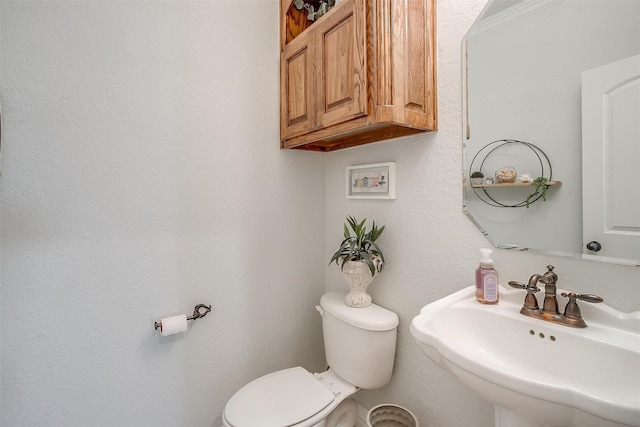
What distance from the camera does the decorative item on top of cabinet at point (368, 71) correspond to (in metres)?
1.05

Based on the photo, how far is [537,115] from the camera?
0.94 metres

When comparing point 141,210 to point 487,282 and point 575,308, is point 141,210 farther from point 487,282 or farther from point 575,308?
point 575,308

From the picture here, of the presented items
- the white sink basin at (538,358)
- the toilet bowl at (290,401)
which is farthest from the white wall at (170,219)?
the toilet bowl at (290,401)

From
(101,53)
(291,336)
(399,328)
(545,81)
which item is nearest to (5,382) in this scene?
(291,336)

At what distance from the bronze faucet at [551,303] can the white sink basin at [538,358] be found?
2cm

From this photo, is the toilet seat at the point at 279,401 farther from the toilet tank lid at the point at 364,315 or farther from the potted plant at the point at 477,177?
the potted plant at the point at 477,177

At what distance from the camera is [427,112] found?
116cm

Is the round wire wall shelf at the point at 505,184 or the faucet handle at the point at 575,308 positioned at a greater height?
the round wire wall shelf at the point at 505,184

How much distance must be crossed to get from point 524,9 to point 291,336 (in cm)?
175

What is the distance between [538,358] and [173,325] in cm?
131

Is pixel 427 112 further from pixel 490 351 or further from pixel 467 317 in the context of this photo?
pixel 490 351

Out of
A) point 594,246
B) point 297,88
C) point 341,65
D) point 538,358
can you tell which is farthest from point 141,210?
point 594,246

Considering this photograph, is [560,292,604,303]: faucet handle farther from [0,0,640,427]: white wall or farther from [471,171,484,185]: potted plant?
[471,171,484,185]: potted plant

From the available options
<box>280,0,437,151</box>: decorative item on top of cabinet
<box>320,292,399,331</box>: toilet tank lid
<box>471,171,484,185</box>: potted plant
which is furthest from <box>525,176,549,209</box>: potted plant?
<box>320,292,399,331</box>: toilet tank lid
